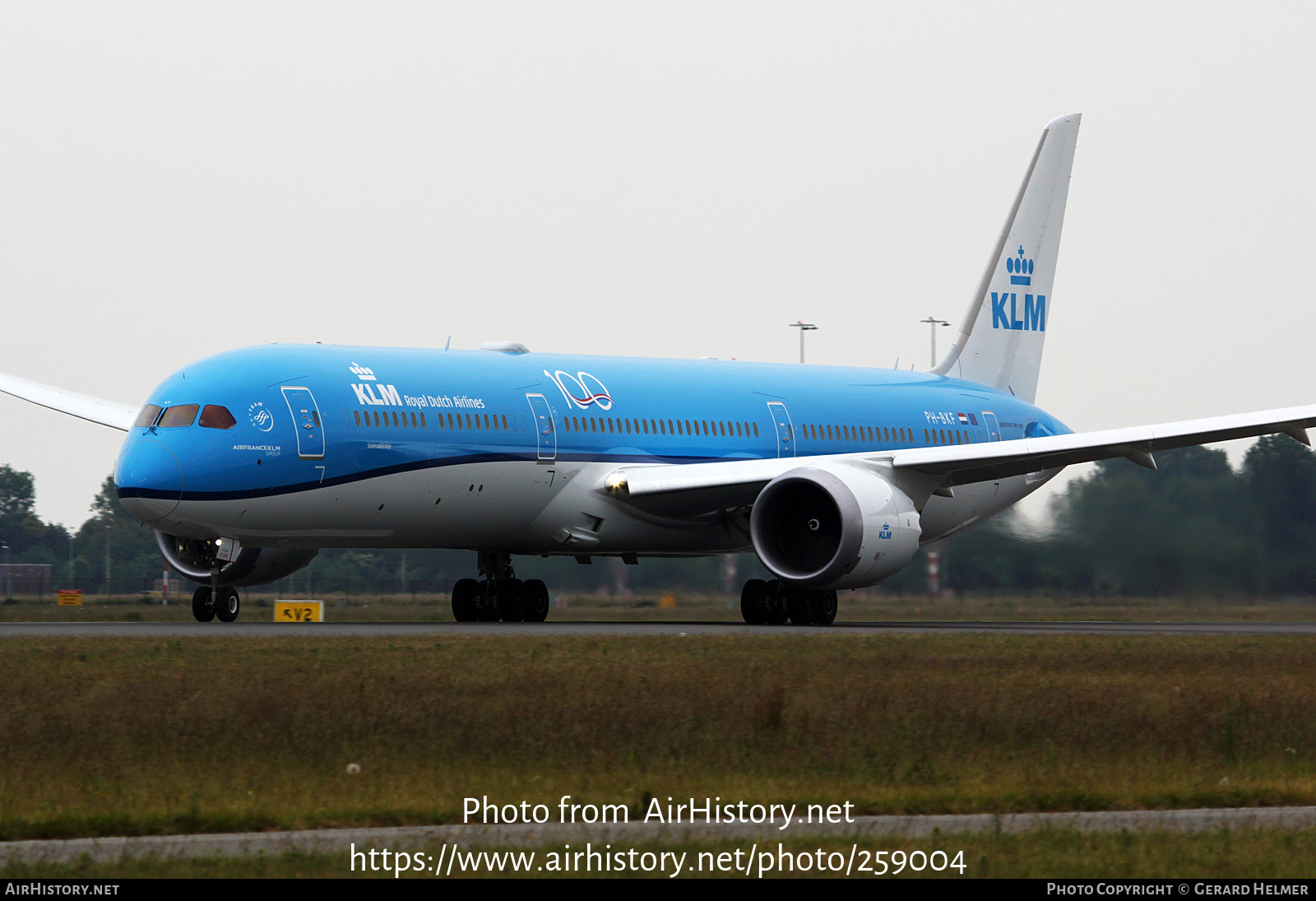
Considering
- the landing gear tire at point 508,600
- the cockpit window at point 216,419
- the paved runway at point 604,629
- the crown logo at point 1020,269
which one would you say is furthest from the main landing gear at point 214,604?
the crown logo at point 1020,269

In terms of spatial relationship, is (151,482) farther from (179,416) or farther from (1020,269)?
(1020,269)

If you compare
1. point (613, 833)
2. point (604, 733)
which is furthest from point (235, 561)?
point (613, 833)

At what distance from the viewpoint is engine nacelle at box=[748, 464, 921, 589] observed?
88.4ft

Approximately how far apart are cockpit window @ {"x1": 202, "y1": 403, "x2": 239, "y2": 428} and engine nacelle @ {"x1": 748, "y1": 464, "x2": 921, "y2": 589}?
7.58 metres

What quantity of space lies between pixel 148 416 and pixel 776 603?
10061 millimetres

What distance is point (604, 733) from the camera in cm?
1348

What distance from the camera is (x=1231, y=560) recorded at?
1366 inches

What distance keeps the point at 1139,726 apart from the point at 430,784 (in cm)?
592

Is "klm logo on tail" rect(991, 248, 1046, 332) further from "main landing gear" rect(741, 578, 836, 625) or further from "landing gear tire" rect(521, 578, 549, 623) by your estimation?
"landing gear tire" rect(521, 578, 549, 623)

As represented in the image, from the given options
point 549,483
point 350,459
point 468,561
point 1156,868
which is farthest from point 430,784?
point 468,561

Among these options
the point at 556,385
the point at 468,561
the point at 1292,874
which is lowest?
the point at 1292,874

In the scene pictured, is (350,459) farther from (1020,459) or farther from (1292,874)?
(1292,874)

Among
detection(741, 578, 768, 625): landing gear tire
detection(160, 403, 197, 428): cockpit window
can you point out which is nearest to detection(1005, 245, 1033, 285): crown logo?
detection(741, 578, 768, 625): landing gear tire

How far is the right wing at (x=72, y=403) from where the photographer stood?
31.8 m
